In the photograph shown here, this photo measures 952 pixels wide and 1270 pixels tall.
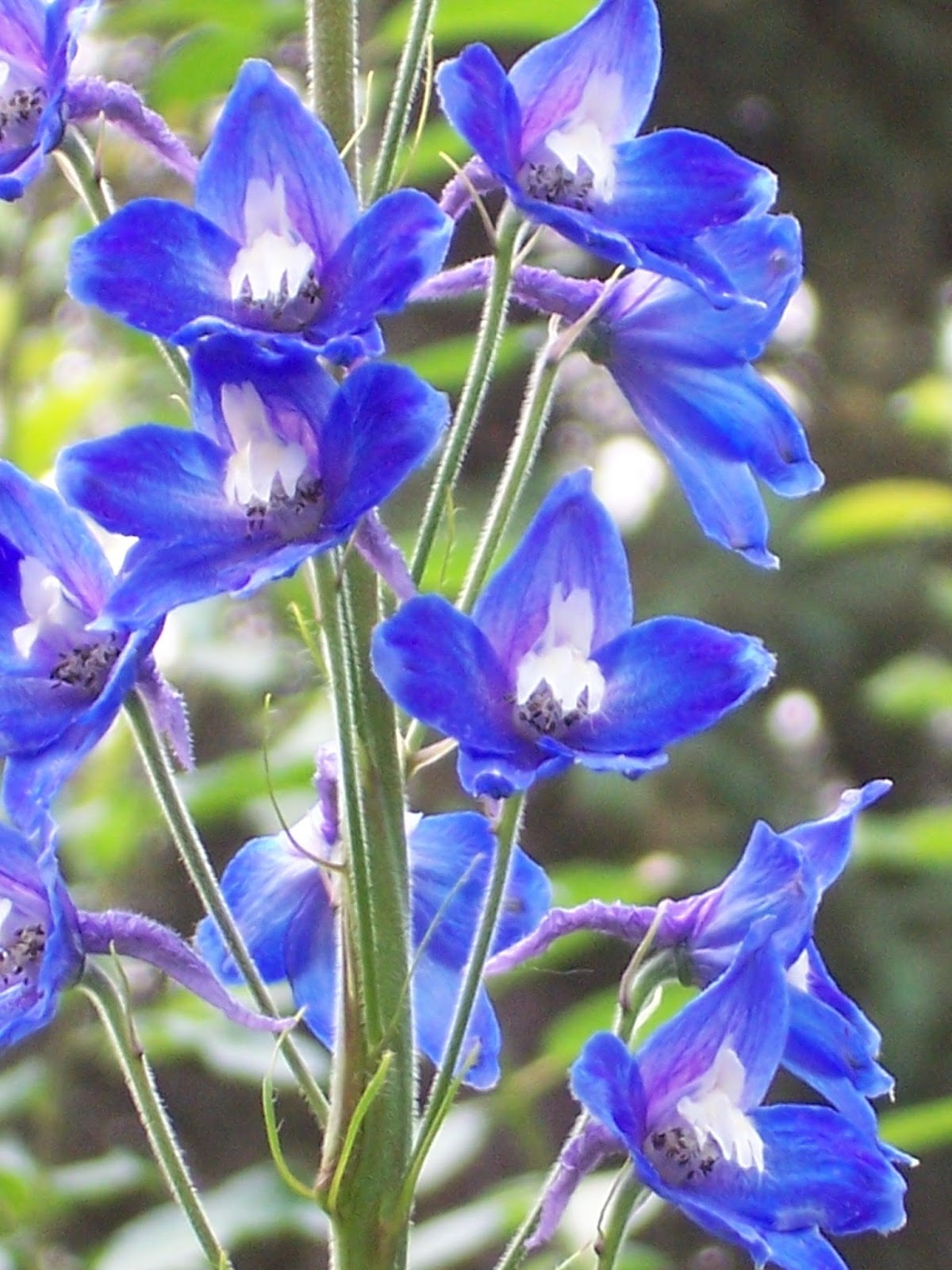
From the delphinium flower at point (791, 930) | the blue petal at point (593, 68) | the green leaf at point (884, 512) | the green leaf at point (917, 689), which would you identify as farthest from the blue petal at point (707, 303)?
the green leaf at point (884, 512)

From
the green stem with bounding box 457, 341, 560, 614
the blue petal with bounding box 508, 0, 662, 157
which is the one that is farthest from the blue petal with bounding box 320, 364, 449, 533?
the blue petal with bounding box 508, 0, 662, 157

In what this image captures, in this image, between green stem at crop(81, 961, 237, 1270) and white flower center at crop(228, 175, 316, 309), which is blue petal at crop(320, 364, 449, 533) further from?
green stem at crop(81, 961, 237, 1270)

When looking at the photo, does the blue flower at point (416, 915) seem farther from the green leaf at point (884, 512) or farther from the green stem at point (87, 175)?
the green leaf at point (884, 512)

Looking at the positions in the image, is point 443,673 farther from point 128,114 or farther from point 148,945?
point 128,114

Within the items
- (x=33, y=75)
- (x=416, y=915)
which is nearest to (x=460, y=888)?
(x=416, y=915)

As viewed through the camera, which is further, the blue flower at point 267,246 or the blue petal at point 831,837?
the blue petal at point 831,837

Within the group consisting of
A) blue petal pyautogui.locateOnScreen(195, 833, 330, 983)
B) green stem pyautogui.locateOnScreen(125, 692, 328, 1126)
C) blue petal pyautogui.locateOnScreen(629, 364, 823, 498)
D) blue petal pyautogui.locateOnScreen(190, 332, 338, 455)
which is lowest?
blue petal pyautogui.locateOnScreen(195, 833, 330, 983)
